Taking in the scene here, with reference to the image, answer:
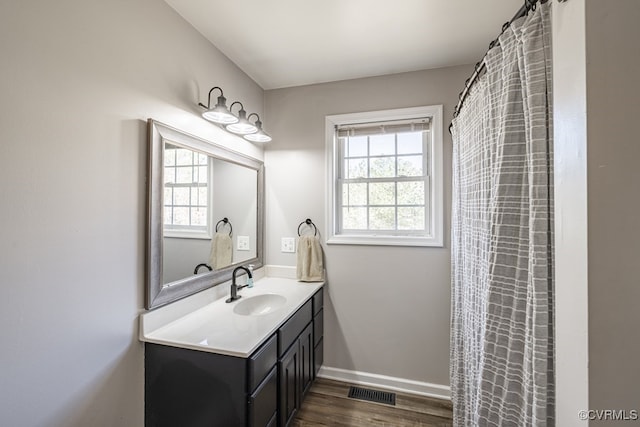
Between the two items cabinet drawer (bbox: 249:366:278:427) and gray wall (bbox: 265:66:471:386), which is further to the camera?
gray wall (bbox: 265:66:471:386)

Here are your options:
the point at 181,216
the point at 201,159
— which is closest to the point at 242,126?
the point at 201,159

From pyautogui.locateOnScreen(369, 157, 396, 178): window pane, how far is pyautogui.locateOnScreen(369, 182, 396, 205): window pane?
0.25ft

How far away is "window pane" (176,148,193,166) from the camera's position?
4.60 feet

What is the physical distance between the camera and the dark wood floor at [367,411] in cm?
171

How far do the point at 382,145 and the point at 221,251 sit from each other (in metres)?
1.53

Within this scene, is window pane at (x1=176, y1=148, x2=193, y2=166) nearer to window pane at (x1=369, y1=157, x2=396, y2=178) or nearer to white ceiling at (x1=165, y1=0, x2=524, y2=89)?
white ceiling at (x1=165, y1=0, x2=524, y2=89)

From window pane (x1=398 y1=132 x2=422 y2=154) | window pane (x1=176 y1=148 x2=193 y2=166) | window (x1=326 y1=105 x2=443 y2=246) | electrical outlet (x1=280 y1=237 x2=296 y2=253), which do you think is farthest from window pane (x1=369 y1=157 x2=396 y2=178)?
window pane (x1=176 y1=148 x2=193 y2=166)

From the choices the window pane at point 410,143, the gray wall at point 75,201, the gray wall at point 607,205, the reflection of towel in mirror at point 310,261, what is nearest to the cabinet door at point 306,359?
the reflection of towel in mirror at point 310,261

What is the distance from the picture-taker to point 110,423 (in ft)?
3.50

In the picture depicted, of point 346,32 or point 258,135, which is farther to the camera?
point 258,135

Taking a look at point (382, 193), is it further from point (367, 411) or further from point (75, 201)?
point (75, 201)

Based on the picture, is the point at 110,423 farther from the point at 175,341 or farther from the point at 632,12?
the point at 632,12

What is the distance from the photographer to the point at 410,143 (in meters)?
2.11

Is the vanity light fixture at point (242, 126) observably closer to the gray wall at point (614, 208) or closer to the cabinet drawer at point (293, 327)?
the cabinet drawer at point (293, 327)
